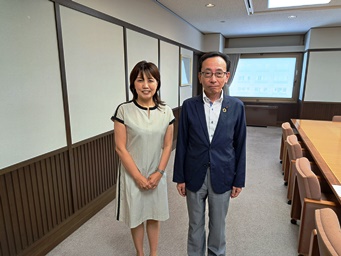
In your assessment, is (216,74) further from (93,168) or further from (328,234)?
(93,168)

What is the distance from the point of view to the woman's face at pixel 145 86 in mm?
1455

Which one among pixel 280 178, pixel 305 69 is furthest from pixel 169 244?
pixel 305 69

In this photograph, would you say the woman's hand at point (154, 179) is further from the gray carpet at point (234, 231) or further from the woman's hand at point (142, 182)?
the gray carpet at point (234, 231)

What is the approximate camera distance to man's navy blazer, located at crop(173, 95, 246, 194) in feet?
4.61

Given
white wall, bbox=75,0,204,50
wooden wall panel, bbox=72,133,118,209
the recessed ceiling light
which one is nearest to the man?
wooden wall panel, bbox=72,133,118,209

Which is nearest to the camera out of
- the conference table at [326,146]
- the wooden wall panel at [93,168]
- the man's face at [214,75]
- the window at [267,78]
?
the man's face at [214,75]

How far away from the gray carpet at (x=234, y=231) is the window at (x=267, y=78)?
4623mm

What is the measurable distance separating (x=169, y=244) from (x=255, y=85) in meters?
6.35

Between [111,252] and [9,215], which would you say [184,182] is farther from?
[9,215]

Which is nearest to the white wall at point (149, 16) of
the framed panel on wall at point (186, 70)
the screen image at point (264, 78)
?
the framed panel on wall at point (186, 70)

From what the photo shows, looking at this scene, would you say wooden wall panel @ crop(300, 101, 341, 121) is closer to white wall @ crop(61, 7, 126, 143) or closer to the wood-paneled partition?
white wall @ crop(61, 7, 126, 143)

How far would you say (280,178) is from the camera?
137 inches

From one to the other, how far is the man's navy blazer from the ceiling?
2.76 meters

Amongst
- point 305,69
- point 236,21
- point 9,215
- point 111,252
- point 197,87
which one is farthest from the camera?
point 197,87
